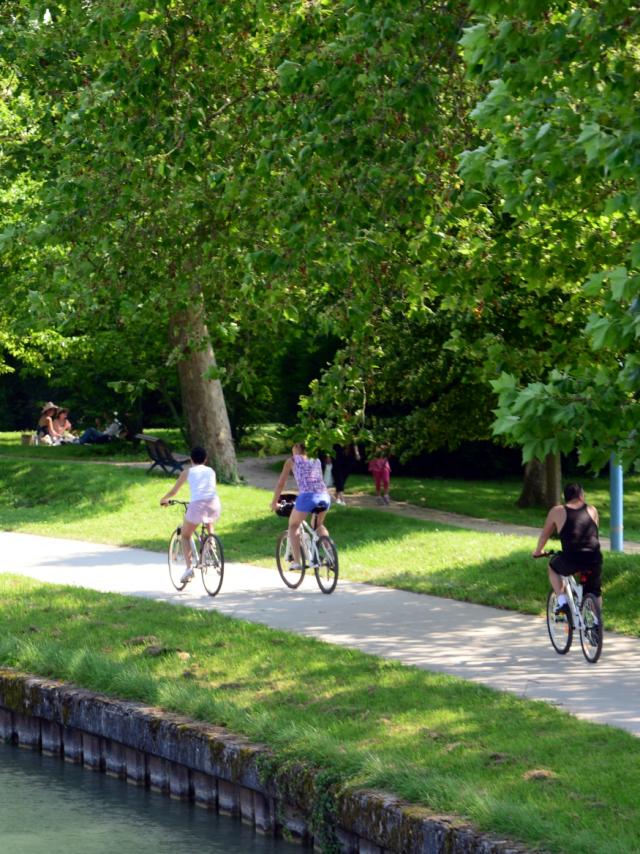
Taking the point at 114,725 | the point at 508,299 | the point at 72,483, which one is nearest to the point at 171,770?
the point at 114,725

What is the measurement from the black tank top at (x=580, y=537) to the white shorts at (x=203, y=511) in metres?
5.20

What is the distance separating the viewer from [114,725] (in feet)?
38.3

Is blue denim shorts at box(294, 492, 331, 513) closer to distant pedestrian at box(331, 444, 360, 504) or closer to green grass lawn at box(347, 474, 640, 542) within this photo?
green grass lawn at box(347, 474, 640, 542)

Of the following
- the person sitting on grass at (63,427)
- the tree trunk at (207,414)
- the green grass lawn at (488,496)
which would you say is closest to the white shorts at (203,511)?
the green grass lawn at (488,496)

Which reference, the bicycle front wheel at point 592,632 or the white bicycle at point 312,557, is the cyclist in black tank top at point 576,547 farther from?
the white bicycle at point 312,557

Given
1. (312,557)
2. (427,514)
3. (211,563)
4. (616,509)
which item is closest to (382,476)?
(427,514)

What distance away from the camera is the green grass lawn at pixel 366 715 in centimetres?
841

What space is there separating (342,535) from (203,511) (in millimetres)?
5882

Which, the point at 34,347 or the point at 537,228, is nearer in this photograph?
the point at 537,228

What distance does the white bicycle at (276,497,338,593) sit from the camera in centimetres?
1731

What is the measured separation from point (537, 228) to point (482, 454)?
825 inches

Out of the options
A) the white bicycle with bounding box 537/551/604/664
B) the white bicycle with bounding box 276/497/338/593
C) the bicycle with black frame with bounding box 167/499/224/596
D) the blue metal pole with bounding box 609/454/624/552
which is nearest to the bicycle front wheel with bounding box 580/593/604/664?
the white bicycle with bounding box 537/551/604/664

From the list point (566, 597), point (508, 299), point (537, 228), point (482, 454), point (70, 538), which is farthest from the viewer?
point (482, 454)

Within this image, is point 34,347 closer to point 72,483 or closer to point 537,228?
point 72,483
